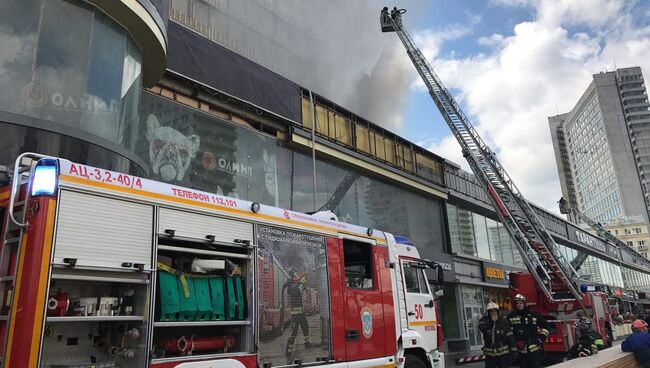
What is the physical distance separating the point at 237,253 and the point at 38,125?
3.80 metres

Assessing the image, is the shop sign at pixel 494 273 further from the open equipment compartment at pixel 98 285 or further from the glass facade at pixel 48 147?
the open equipment compartment at pixel 98 285

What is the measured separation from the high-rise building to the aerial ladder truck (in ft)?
375

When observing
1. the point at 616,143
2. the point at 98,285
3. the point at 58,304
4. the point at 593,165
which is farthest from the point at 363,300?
the point at 593,165

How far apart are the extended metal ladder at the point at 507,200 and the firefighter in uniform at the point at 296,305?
41.0 ft

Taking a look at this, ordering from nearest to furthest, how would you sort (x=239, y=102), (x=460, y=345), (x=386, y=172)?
(x=239, y=102)
(x=386, y=172)
(x=460, y=345)

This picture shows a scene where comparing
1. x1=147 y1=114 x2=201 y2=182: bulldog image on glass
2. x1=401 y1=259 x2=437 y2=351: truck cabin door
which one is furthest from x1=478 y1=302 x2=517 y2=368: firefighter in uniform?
x1=147 y1=114 x2=201 y2=182: bulldog image on glass

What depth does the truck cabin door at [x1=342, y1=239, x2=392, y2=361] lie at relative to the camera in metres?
6.70

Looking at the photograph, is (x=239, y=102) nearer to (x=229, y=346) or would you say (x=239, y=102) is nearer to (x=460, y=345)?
(x=229, y=346)

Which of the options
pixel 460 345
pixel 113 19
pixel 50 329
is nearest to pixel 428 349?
pixel 50 329

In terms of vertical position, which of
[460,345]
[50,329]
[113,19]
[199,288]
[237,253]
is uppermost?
[113,19]

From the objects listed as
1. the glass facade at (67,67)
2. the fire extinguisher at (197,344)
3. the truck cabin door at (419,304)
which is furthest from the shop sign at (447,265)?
the fire extinguisher at (197,344)

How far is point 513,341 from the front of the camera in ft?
25.5

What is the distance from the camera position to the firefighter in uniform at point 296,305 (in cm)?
591

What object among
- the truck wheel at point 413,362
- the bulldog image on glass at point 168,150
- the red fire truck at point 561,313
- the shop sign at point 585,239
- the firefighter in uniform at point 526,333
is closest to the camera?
the truck wheel at point 413,362
